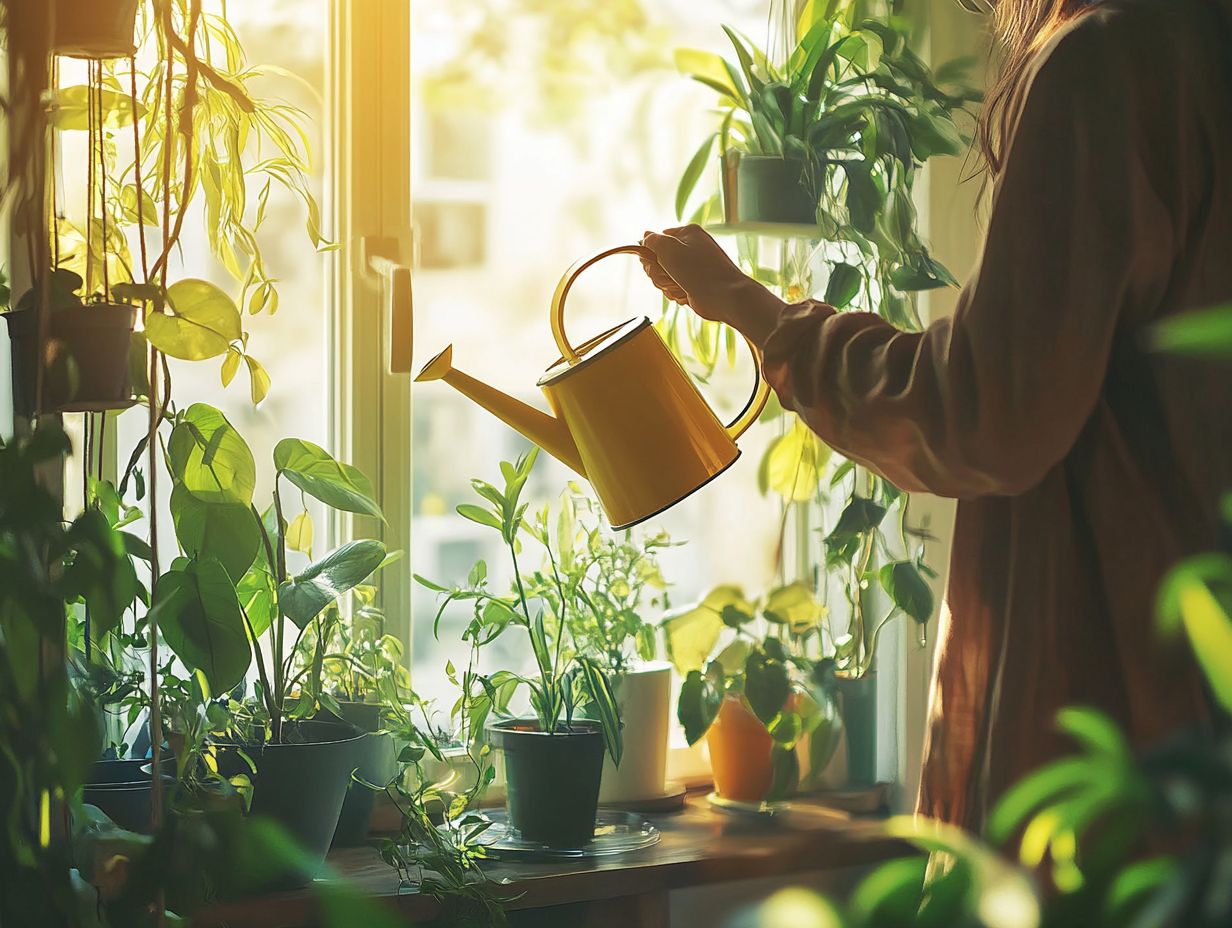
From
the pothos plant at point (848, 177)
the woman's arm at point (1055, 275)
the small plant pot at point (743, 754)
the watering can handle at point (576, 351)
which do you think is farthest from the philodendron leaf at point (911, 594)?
the woman's arm at point (1055, 275)

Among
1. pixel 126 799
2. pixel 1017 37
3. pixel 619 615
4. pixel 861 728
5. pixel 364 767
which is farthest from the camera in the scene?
pixel 861 728

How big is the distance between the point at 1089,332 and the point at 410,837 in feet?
2.60

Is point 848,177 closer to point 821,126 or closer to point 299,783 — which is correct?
point 821,126

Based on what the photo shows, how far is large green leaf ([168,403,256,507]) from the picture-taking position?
100cm

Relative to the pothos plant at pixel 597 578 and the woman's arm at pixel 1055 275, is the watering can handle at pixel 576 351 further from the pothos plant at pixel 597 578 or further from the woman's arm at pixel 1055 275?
the pothos plant at pixel 597 578

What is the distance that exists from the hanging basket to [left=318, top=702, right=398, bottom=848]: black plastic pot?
65cm

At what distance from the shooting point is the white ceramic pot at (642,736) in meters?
1.48

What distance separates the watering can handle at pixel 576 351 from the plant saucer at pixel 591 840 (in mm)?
582

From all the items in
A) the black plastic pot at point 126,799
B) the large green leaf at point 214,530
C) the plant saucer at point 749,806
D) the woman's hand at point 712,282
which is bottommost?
the plant saucer at point 749,806

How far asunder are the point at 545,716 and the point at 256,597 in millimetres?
355

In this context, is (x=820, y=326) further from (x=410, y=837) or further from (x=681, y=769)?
(x=681, y=769)

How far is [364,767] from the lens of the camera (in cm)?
127

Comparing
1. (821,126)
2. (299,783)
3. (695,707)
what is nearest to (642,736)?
(695,707)

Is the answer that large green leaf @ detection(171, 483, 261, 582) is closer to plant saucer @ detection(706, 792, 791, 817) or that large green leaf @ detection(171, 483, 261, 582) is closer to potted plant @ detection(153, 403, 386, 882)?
potted plant @ detection(153, 403, 386, 882)
